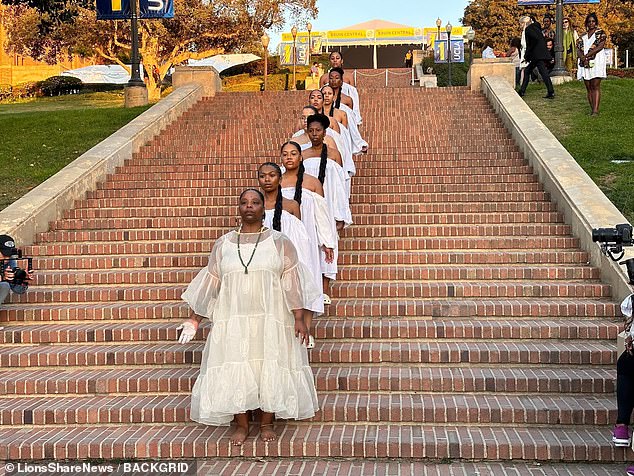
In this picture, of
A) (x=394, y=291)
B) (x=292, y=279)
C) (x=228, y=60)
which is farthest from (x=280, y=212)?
(x=228, y=60)

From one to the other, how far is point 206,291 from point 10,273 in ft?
9.02

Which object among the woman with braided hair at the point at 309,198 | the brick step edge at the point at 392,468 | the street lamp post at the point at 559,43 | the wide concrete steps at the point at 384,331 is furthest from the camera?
the street lamp post at the point at 559,43

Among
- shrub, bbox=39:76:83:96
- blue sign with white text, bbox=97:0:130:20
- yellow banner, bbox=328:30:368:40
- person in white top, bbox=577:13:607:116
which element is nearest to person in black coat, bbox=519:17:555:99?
person in white top, bbox=577:13:607:116

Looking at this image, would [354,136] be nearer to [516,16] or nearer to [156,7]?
[156,7]

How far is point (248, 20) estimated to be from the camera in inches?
1284

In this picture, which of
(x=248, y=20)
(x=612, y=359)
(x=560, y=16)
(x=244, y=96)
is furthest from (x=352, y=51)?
(x=612, y=359)

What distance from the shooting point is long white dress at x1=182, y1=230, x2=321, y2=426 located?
16.4ft

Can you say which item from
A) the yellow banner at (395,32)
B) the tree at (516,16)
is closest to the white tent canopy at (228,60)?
the yellow banner at (395,32)

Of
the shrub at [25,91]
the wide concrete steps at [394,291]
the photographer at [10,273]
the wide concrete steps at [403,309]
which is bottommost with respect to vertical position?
the wide concrete steps at [403,309]

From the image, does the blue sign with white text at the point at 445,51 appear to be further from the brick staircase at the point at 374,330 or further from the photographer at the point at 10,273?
the photographer at the point at 10,273

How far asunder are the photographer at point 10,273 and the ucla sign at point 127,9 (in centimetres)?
1254

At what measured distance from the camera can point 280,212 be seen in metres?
5.85

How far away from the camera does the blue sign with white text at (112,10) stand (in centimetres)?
1841

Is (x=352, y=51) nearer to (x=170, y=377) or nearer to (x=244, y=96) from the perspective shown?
(x=244, y=96)
